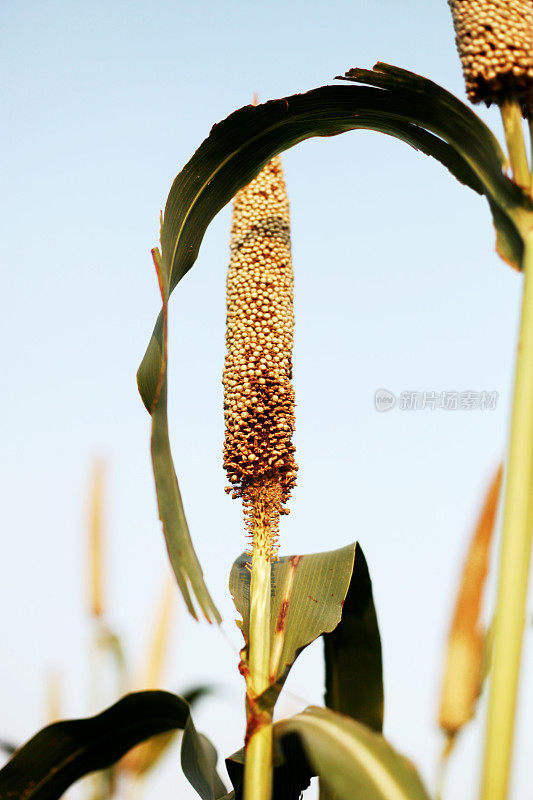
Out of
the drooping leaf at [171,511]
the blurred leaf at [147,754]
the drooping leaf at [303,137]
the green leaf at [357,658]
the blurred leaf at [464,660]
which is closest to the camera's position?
the blurred leaf at [464,660]

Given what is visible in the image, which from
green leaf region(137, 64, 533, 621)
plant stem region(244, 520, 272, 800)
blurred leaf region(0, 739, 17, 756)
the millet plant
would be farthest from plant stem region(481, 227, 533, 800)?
blurred leaf region(0, 739, 17, 756)

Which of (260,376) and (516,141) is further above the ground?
(516,141)

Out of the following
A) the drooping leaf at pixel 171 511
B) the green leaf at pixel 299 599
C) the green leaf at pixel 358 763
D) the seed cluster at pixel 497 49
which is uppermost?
the seed cluster at pixel 497 49

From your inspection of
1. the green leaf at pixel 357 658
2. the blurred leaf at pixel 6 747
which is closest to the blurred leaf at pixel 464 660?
the green leaf at pixel 357 658

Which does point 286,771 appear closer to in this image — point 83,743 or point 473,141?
point 83,743

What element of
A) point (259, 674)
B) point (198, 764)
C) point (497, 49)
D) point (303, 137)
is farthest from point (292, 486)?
point (497, 49)

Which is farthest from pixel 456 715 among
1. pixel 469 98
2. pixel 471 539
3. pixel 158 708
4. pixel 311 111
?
pixel 311 111

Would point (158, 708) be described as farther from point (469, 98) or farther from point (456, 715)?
point (469, 98)

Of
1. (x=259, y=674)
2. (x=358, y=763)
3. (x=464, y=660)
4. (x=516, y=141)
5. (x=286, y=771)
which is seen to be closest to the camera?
(x=464, y=660)

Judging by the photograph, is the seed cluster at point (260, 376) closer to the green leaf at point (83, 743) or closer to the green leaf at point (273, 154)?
the green leaf at point (273, 154)
